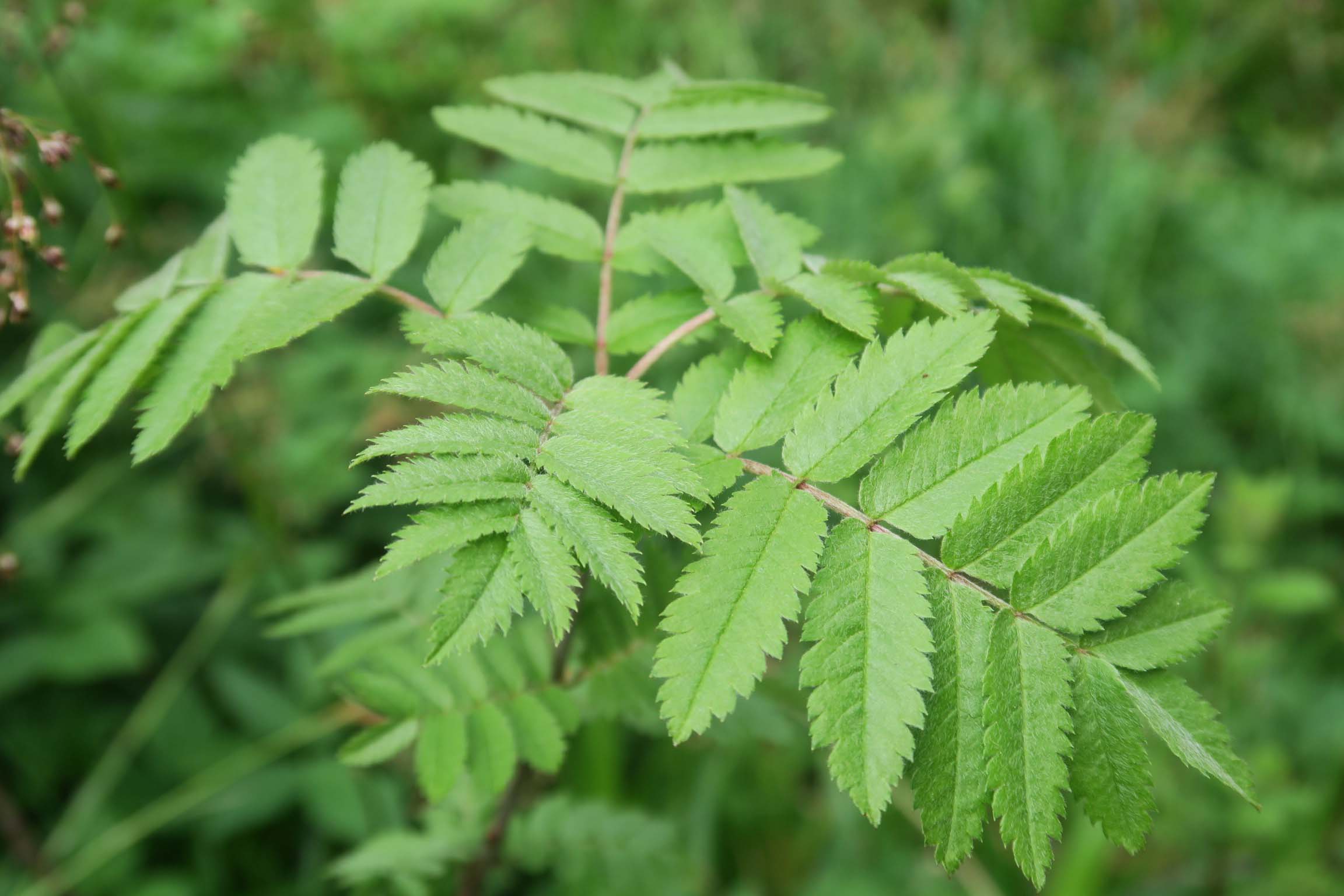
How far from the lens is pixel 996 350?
1.14 metres

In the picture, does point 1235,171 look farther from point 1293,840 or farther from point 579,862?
point 579,862

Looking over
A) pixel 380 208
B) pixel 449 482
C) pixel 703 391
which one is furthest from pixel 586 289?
pixel 449 482

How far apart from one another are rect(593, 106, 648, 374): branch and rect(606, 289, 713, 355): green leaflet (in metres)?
0.01

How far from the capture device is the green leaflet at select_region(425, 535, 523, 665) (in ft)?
2.47

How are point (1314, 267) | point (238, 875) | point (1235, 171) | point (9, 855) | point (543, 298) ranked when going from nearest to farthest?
point (9, 855), point (238, 875), point (543, 298), point (1314, 267), point (1235, 171)

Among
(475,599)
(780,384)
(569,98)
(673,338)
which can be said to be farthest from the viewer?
(569,98)

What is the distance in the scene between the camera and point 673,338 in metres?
1.09

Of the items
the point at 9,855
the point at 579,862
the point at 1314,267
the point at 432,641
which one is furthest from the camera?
the point at 1314,267

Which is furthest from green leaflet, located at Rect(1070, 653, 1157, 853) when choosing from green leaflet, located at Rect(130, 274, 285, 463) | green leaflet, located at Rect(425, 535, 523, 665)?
green leaflet, located at Rect(130, 274, 285, 463)

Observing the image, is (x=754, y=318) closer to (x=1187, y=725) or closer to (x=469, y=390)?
(x=469, y=390)

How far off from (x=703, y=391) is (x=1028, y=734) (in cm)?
48

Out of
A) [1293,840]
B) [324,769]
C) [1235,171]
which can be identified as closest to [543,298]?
[324,769]

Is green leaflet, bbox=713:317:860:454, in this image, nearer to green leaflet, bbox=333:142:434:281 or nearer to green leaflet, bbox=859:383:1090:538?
green leaflet, bbox=859:383:1090:538

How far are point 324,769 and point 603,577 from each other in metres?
1.71
